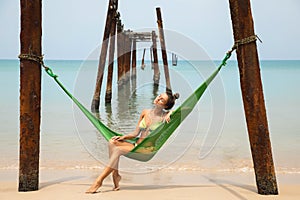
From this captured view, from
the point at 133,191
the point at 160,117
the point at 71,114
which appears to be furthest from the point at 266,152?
the point at 71,114

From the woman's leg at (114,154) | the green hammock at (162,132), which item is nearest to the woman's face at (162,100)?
the green hammock at (162,132)

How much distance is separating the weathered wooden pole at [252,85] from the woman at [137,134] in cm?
60

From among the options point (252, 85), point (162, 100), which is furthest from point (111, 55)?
point (252, 85)

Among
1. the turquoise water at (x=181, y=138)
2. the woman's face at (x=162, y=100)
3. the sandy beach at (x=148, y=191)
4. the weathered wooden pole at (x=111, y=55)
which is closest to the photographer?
the sandy beach at (x=148, y=191)

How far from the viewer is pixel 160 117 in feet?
10.9

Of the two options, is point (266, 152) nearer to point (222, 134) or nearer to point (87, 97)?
point (222, 134)

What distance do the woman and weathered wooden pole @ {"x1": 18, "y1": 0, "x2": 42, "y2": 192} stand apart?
1.77 ft

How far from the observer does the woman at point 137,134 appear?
3.20 metres

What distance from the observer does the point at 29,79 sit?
313 centimetres

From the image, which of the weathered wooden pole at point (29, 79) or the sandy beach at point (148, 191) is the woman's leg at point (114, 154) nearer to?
the sandy beach at point (148, 191)

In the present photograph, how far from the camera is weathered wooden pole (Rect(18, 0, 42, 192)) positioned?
Answer: 312cm

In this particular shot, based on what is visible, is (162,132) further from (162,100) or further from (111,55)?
(111,55)

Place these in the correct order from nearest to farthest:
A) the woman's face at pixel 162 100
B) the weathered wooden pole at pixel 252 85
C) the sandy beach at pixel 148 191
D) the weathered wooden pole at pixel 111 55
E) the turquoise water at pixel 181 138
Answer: the weathered wooden pole at pixel 252 85 → the sandy beach at pixel 148 191 → the woman's face at pixel 162 100 → the turquoise water at pixel 181 138 → the weathered wooden pole at pixel 111 55

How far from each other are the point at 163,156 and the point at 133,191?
7.30ft
